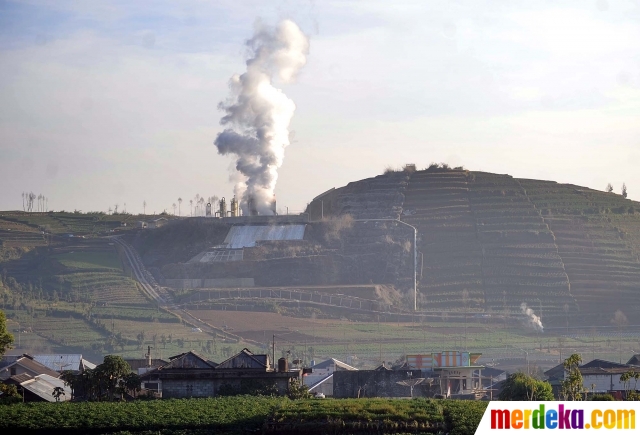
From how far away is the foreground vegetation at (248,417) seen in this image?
39.3m

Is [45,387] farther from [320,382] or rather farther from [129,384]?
[320,382]

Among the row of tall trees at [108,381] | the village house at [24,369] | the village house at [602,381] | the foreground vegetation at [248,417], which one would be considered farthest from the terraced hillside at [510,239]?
the foreground vegetation at [248,417]

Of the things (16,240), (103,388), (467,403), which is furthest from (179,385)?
(16,240)

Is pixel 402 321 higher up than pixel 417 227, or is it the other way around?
pixel 417 227

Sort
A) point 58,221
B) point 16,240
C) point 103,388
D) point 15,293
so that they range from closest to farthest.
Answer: point 103,388, point 15,293, point 16,240, point 58,221

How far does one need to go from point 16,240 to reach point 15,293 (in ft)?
68.4

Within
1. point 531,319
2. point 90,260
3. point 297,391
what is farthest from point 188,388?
point 90,260

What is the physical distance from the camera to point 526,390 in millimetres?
50406

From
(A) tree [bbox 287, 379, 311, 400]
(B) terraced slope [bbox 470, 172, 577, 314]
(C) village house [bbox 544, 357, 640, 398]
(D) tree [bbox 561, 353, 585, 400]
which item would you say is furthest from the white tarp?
(D) tree [bbox 561, 353, 585, 400]

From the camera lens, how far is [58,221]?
154m

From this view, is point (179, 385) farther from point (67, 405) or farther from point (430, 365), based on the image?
point (430, 365)

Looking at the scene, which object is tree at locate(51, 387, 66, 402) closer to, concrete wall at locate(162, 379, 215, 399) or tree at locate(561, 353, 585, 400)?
concrete wall at locate(162, 379, 215, 399)

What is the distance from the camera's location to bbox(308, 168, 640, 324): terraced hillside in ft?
406

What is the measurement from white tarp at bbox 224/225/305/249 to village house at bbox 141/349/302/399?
80598 mm
